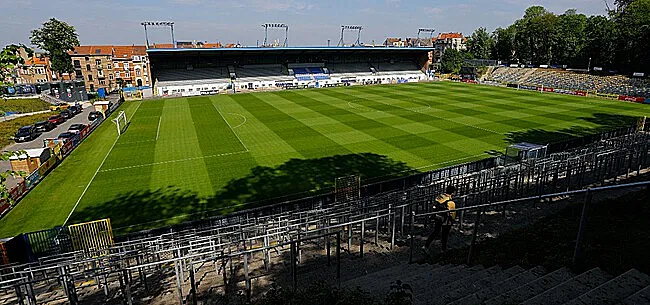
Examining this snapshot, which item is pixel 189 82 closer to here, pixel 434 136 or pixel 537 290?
pixel 434 136

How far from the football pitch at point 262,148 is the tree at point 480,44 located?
7429 cm

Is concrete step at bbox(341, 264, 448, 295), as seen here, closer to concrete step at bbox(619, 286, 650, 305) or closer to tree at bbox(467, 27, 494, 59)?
concrete step at bbox(619, 286, 650, 305)

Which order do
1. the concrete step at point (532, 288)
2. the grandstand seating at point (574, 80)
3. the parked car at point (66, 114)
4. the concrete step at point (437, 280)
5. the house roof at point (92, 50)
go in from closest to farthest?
the concrete step at point (532, 288) → the concrete step at point (437, 280) → the parked car at point (66, 114) → the grandstand seating at point (574, 80) → the house roof at point (92, 50)

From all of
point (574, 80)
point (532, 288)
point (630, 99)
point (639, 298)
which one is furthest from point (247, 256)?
point (574, 80)

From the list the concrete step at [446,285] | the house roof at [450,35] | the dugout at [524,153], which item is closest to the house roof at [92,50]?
the dugout at [524,153]

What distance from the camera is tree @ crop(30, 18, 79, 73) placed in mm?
79688

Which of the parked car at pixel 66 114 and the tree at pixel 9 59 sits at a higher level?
the tree at pixel 9 59

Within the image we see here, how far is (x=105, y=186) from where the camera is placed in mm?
22922

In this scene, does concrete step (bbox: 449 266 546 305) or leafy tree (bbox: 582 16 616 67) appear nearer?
concrete step (bbox: 449 266 546 305)

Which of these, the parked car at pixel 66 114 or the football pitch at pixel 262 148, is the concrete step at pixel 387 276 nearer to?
the football pitch at pixel 262 148

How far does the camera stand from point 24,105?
58.3 m

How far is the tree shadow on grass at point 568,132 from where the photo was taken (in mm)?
31359

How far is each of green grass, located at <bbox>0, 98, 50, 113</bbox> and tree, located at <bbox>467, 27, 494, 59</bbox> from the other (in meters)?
117

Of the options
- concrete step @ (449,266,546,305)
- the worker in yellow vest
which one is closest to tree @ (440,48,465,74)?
the worker in yellow vest
